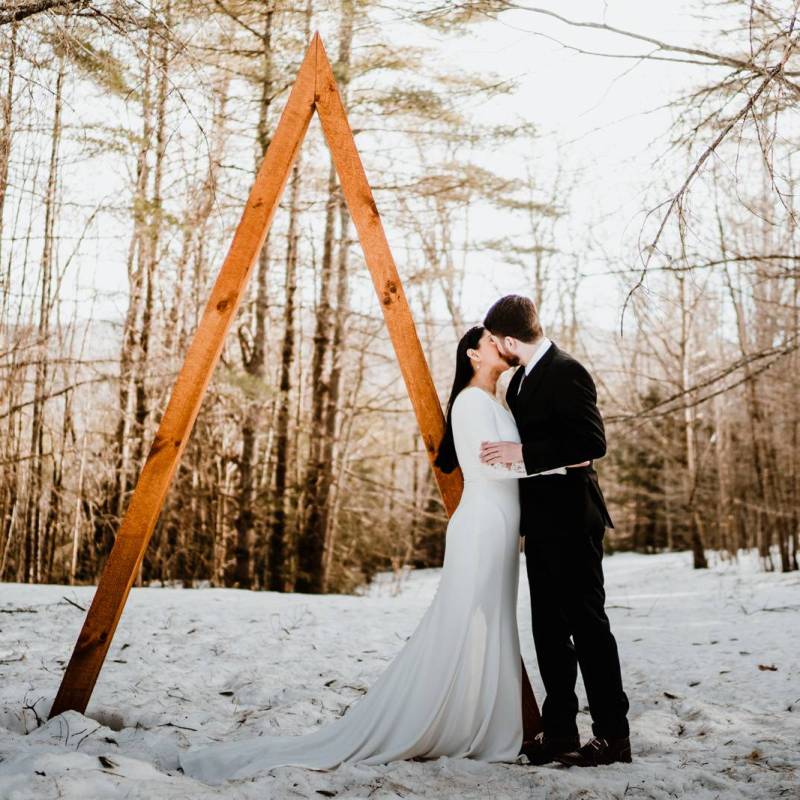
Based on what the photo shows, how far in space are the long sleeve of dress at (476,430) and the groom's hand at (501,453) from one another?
36 mm

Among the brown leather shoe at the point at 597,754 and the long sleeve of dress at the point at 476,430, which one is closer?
the brown leather shoe at the point at 597,754

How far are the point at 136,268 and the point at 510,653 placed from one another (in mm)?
8953

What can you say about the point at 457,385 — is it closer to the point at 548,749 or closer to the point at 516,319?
the point at 516,319

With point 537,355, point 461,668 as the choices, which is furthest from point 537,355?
point 461,668

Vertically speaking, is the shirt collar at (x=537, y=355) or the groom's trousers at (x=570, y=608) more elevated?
the shirt collar at (x=537, y=355)

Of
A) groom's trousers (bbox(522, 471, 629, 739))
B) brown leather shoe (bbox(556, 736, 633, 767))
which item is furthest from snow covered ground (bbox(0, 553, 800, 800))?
groom's trousers (bbox(522, 471, 629, 739))

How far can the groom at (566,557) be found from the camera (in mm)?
2910

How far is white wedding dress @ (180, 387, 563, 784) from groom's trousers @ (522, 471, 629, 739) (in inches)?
5.4

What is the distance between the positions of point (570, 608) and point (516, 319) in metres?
1.23

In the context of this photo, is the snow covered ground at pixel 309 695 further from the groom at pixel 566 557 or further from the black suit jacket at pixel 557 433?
the black suit jacket at pixel 557 433

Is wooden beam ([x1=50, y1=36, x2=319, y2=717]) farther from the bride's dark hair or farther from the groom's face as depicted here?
the groom's face

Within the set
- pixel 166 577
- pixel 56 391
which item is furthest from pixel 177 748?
pixel 166 577

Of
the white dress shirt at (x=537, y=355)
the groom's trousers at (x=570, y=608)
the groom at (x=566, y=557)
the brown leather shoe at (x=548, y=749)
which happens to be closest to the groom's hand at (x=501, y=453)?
the groom at (x=566, y=557)

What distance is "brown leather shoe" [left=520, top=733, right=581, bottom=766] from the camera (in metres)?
2.96
